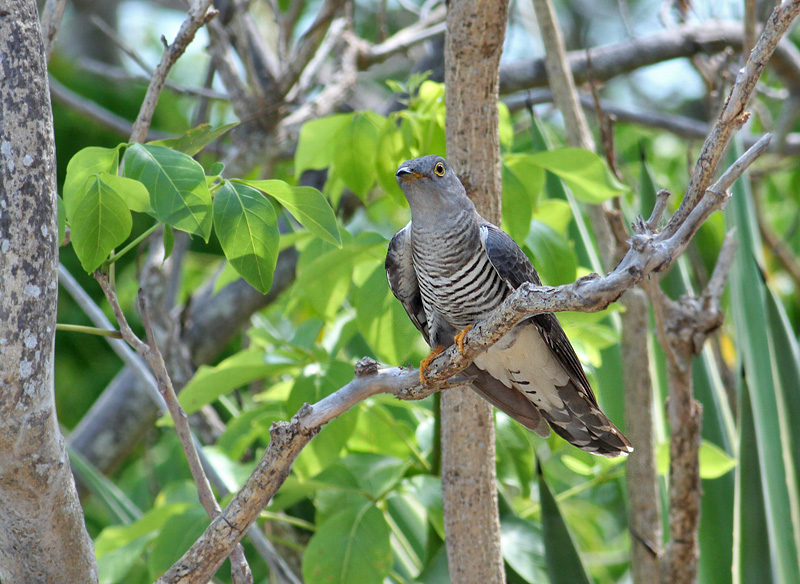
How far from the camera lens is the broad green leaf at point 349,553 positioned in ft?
5.73

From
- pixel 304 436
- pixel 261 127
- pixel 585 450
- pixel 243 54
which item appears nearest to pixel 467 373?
pixel 585 450

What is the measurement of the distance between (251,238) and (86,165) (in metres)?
0.33

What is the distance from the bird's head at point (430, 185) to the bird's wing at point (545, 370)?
10 cm

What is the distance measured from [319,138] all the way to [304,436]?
94cm

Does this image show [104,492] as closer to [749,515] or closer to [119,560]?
[119,560]

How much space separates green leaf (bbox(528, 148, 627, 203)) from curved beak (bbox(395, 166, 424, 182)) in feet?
1.17

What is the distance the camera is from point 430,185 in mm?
1656

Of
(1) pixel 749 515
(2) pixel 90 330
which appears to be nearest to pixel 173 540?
(2) pixel 90 330

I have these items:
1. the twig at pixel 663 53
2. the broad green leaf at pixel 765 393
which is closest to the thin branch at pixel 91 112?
the twig at pixel 663 53

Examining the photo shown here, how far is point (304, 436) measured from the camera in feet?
4.16

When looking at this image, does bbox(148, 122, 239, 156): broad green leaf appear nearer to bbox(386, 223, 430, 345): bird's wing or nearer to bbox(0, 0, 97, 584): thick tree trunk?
bbox(0, 0, 97, 584): thick tree trunk

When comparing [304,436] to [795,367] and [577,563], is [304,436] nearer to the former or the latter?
[577,563]

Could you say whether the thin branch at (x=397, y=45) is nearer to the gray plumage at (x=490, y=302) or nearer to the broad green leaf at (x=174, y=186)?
the gray plumage at (x=490, y=302)

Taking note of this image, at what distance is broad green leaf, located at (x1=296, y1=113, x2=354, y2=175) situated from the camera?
189 cm
